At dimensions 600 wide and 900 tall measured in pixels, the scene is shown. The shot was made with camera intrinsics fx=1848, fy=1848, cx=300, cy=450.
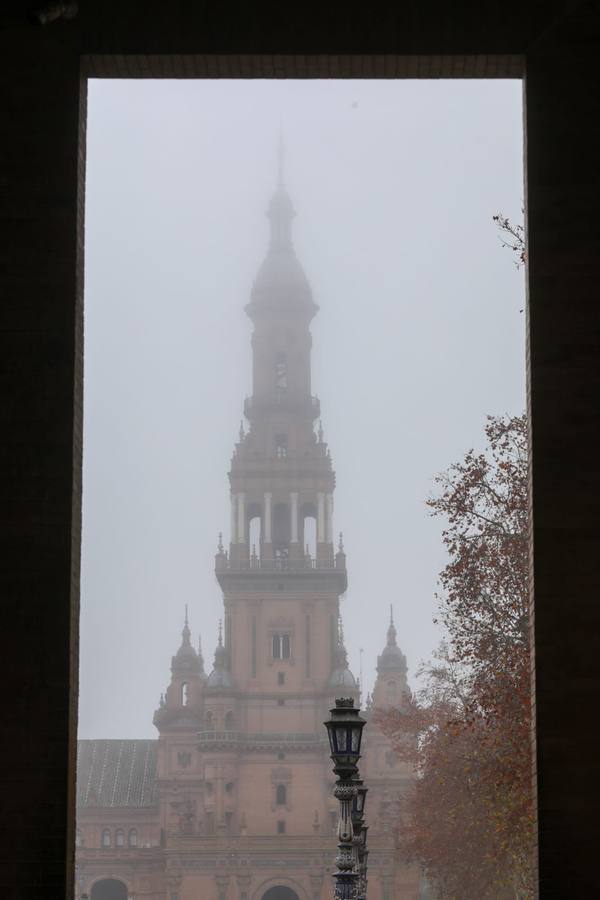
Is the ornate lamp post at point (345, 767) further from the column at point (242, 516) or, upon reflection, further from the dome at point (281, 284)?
the dome at point (281, 284)

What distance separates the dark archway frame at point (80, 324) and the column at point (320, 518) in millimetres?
104463

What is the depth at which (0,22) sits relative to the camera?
1018 cm

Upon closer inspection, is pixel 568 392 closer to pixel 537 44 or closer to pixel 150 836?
pixel 537 44

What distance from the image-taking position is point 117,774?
379 ft

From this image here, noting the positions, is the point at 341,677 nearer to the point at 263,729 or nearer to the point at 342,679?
the point at 342,679

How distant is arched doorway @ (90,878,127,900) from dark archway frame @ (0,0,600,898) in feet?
340

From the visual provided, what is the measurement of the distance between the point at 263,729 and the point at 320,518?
14.5 m

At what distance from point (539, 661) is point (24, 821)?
2.77 meters

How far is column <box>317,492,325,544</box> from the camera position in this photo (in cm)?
11481

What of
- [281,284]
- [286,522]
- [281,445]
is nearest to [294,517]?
[286,522]

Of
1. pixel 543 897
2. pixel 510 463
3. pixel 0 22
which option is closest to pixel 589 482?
pixel 543 897

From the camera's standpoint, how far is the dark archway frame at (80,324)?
9.46m

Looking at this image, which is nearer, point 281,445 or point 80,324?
A: point 80,324

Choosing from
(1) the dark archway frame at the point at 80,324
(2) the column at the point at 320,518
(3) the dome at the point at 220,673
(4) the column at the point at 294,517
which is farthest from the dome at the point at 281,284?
(1) the dark archway frame at the point at 80,324
